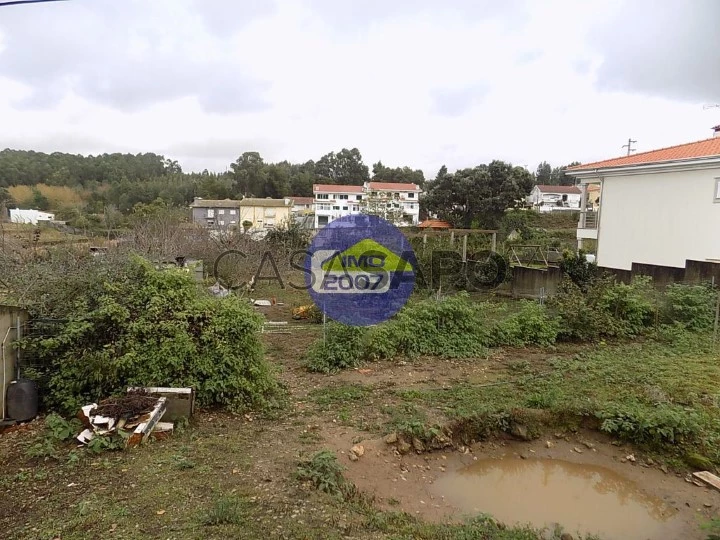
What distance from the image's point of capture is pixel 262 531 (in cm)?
252

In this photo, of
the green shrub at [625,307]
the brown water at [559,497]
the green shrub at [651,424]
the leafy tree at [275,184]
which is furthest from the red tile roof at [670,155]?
the leafy tree at [275,184]

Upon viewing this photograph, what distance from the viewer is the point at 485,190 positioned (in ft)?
85.8

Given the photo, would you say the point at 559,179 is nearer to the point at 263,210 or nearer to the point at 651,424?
the point at 263,210

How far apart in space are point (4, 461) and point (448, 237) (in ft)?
47.1

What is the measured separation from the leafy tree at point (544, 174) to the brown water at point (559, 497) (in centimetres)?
5989

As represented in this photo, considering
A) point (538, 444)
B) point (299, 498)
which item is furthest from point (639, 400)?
point (299, 498)

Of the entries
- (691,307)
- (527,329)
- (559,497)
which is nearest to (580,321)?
(527,329)

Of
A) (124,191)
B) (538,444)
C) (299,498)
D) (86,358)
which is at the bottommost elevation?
(538,444)

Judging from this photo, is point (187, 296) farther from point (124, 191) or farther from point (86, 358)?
point (124, 191)

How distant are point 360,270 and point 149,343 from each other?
6905 mm

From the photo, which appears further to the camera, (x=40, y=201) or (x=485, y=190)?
(x=40, y=201)

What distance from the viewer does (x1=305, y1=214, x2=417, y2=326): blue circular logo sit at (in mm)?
9887

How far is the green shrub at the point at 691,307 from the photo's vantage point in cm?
823

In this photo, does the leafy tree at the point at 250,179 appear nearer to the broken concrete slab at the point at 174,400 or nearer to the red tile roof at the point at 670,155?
the red tile roof at the point at 670,155
